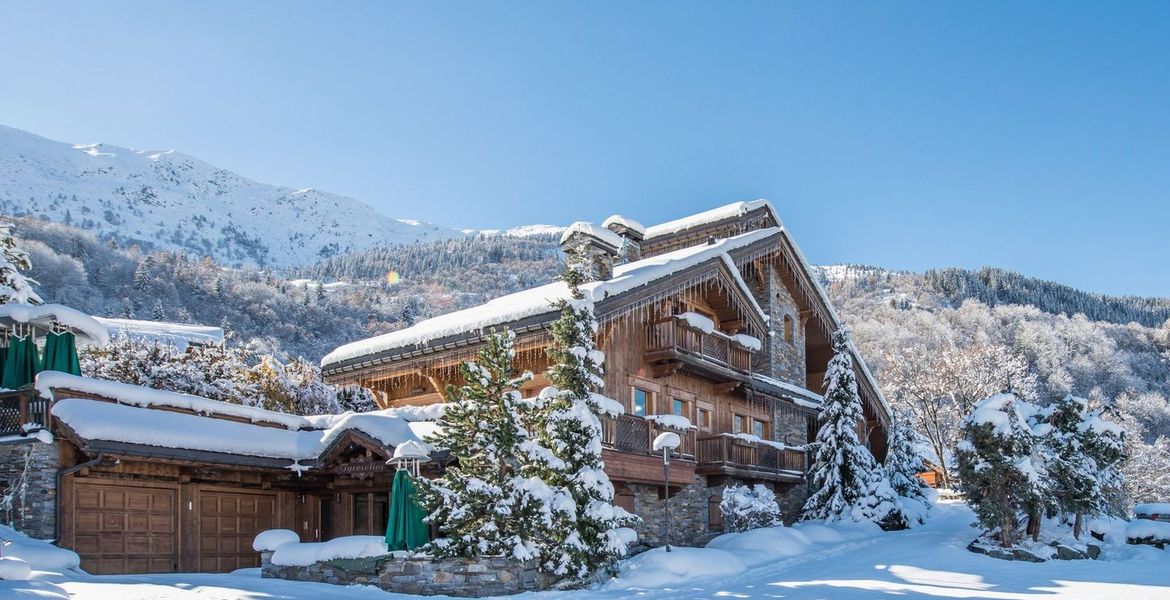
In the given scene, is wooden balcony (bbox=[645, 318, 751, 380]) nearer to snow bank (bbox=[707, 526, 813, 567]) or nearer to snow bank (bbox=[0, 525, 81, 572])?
snow bank (bbox=[707, 526, 813, 567])

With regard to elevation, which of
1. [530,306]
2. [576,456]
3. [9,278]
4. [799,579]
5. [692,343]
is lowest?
Result: [799,579]

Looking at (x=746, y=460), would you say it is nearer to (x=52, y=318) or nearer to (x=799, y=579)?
(x=799, y=579)

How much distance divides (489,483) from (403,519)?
6.96 feet

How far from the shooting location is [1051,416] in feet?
71.0

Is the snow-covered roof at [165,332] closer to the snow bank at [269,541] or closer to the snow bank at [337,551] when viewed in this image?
the snow bank at [269,541]

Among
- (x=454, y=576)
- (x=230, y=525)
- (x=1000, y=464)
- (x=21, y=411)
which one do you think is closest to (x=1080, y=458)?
(x=1000, y=464)

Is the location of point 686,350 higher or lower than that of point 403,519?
higher

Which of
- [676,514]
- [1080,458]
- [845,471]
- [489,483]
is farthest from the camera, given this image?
[845,471]

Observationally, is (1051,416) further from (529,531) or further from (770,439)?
(529,531)

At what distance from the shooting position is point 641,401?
23.2 m

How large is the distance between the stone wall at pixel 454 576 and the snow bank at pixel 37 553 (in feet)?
15.4

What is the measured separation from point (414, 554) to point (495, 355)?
3.72m

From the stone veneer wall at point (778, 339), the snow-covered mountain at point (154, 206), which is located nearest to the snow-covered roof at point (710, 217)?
the stone veneer wall at point (778, 339)

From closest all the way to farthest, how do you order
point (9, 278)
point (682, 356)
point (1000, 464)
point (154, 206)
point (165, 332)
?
point (1000, 464)
point (9, 278)
point (682, 356)
point (165, 332)
point (154, 206)
